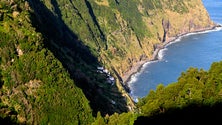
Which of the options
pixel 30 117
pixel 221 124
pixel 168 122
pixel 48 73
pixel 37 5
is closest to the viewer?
pixel 221 124

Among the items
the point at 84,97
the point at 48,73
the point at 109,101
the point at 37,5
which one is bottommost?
the point at 109,101

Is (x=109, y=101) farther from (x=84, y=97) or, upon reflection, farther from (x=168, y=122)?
(x=168, y=122)

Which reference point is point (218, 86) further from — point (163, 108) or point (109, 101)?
point (109, 101)

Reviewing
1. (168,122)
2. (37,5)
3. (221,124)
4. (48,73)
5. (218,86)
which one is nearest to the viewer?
(221,124)

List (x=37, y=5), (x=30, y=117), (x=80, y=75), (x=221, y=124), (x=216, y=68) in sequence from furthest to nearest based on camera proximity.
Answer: (x=37, y=5), (x=80, y=75), (x=30, y=117), (x=216, y=68), (x=221, y=124)

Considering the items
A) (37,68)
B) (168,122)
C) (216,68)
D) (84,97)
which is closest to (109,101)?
(84,97)

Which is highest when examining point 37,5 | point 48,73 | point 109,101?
point 37,5

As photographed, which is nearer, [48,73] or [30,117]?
[30,117]

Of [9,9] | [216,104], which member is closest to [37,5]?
[9,9]

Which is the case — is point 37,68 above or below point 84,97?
above
